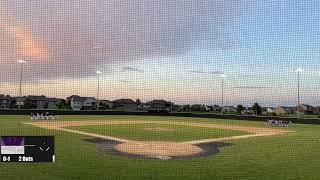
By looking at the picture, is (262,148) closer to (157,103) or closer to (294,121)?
(294,121)

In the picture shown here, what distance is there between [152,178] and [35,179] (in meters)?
3.24

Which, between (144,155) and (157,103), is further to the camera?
(157,103)

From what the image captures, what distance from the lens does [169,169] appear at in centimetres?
1323

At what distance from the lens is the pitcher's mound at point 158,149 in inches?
653

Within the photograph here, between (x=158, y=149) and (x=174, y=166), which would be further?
(x=158, y=149)

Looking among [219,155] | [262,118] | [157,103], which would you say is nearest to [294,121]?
[262,118]

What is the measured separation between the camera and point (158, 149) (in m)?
17.8

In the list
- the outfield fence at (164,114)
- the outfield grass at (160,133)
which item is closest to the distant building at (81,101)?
the outfield fence at (164,114)
